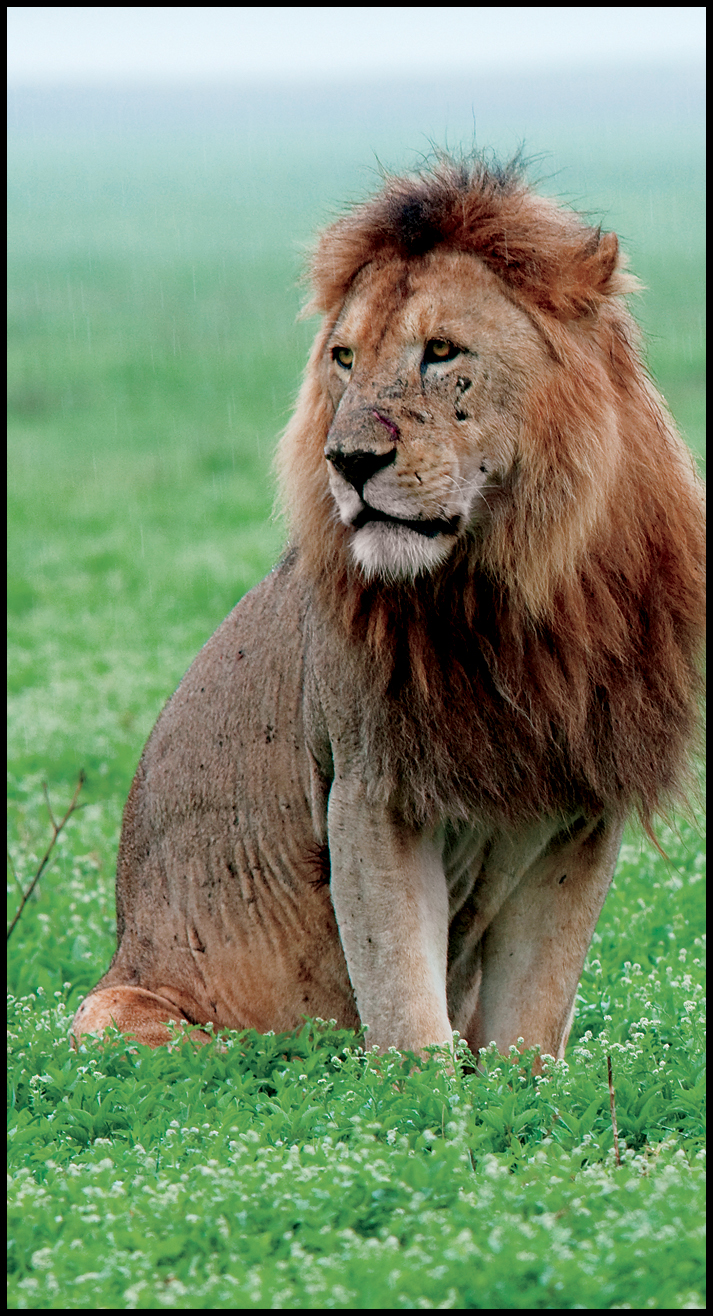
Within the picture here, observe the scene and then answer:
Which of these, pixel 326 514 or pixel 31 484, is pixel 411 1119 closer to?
pixel 326 514

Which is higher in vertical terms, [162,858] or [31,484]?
[31,484]

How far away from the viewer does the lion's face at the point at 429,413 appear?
12.1ft

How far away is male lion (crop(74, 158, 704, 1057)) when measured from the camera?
3799 mm

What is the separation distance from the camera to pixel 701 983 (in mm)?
5395

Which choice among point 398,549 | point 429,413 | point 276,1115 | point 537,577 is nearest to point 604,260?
point 429,413

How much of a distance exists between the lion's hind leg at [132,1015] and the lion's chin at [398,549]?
1767 mm

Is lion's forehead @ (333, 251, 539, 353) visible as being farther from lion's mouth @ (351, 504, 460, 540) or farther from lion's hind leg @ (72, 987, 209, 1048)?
lion's hind leg @ (72, 987, 209, 1048)

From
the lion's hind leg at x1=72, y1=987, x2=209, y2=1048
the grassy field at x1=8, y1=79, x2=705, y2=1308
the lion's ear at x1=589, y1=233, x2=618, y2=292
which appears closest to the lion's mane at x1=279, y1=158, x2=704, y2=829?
the lion's ear at x1=589, y1=233, x2=618, y2=292

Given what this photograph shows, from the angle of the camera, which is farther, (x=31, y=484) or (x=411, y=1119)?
(x=31, y=484)

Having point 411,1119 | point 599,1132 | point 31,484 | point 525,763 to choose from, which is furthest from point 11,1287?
point 31,484

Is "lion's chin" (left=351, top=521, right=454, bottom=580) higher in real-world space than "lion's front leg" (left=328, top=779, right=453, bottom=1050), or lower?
higher

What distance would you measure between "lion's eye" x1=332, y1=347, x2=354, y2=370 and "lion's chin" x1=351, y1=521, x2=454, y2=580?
0.48 metres

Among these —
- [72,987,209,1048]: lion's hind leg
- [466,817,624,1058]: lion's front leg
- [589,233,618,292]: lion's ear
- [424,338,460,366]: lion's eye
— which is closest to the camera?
[424,338,460,366]: lion's eye

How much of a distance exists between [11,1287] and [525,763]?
1.81 meters
